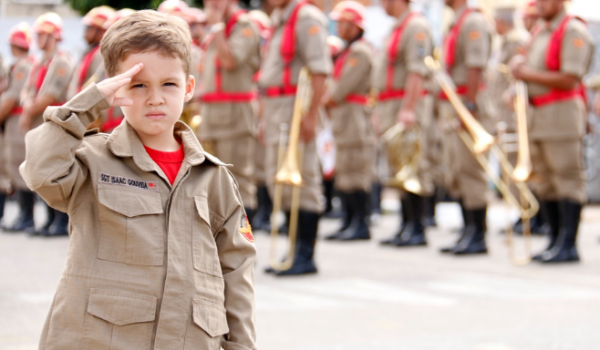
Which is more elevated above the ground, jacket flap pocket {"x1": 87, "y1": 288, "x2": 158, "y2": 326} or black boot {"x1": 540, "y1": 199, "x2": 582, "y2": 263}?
jacket flap pocket {"x1": 87, "y1": 288, "x2": 158, "y2": 326}

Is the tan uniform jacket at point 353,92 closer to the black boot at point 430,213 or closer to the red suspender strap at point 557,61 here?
the black boot at point 430,213

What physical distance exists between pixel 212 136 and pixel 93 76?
4.62ft

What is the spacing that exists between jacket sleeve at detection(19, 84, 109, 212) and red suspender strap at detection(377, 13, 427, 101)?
5838mm

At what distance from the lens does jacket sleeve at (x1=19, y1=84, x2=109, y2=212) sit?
2043mm

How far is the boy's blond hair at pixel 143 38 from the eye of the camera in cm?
210

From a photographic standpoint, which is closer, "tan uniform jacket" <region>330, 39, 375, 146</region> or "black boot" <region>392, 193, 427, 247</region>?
"black boot" <region>392, 193, 427, 247</region>

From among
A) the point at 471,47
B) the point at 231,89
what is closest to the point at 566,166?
the point at 471,47

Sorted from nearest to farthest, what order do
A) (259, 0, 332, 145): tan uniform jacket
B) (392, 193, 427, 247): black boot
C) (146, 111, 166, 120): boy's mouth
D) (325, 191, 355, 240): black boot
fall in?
(146, 111, 166, 120): boy's mouth < (259, 0, 332, 145): tan uniform jacket < (392, 193, 427, 247): black boot < (325, 191, 355, 240): black boot

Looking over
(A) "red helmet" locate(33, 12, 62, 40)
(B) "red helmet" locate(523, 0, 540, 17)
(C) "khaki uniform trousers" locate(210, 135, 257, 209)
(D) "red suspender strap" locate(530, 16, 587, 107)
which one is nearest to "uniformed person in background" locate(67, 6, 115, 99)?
(A) "red helmet" locate(33, 12, 62, 40)

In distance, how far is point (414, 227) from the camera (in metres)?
8.09

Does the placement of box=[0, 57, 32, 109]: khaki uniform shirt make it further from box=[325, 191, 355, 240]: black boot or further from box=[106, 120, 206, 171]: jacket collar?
box=[106, 120, 206, 171]: jacket collar

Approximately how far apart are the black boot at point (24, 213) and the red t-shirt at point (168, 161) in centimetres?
733

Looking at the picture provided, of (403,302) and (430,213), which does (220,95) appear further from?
(430,213)

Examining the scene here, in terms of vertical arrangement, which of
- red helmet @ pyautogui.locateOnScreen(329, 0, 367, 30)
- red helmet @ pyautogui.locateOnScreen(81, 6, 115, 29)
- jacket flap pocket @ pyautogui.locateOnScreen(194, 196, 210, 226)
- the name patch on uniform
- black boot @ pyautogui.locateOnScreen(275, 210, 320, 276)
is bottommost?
black boot @ pyautogui.locateOnScreen(275, 210, 320, 276)
